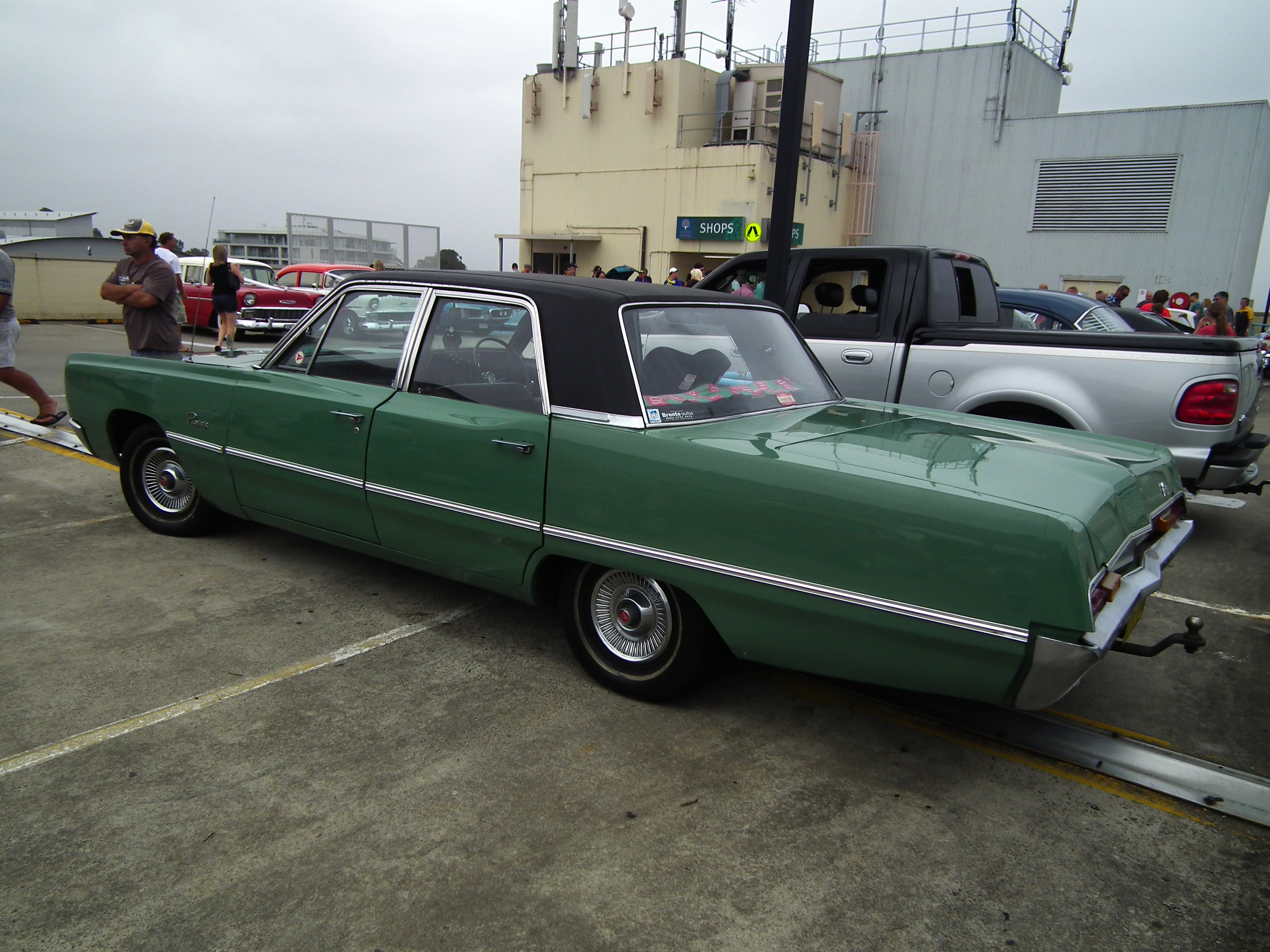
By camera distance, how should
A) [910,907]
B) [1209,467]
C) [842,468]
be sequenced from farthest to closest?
1. [1209,467]
2. [842,468]
3. [910,907]

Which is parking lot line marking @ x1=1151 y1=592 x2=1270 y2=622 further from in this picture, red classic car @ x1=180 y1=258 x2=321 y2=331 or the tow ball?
red classic car @ x1=180 y1=258 x2=321 y2=331

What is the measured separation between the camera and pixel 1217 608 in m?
4.52

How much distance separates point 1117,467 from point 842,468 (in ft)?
3.58

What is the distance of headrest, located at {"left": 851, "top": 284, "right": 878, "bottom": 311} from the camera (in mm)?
5871

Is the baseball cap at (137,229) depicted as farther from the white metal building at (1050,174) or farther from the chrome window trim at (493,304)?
the white metal building at (1050,174)

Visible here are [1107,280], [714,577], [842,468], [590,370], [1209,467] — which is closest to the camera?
[842,468]

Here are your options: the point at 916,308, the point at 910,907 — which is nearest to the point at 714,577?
the point at 910,907

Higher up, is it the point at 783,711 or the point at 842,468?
the point at 842,468

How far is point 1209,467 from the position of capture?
504cm

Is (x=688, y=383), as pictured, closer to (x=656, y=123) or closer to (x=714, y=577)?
(x=714, y=577)

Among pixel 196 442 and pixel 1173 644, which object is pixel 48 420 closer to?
pixel 196 442

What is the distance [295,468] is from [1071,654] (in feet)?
10.9

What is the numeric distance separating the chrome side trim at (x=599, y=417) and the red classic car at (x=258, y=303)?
13266 millimetres

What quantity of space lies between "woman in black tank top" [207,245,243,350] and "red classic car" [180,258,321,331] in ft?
3.06
